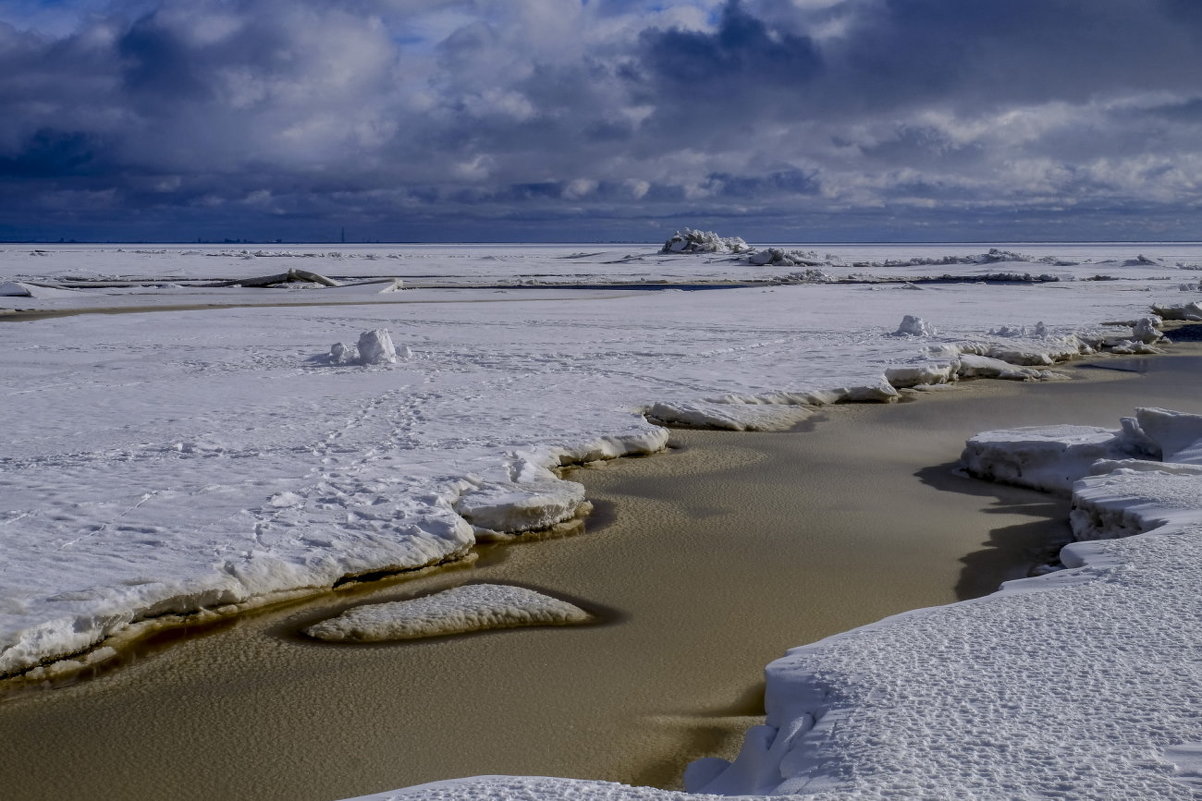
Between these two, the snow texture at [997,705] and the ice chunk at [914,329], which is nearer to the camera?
the snow texture at [997,705]

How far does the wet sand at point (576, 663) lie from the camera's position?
3514 millimetres

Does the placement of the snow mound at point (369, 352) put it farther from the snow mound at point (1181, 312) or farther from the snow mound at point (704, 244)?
the snow mound at point (704, 244)

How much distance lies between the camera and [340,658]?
4.39m

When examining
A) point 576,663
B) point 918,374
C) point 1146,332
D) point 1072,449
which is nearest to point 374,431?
point 576,663

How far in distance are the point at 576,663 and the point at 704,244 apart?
5872 centimetres

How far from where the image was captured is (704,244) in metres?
61.7

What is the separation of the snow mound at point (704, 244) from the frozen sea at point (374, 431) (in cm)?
3917

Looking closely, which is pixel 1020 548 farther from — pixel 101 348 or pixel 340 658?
pixel 101 348

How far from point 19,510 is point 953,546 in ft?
18.4

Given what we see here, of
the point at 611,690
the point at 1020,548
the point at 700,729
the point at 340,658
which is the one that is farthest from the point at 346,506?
the point at 1020,548

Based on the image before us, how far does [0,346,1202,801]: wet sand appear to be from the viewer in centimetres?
351

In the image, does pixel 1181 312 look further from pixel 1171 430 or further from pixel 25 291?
pixel 25 291

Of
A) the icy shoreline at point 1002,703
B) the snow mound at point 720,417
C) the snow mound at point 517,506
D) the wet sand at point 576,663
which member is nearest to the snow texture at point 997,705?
the icy shoreline at point 1002,703

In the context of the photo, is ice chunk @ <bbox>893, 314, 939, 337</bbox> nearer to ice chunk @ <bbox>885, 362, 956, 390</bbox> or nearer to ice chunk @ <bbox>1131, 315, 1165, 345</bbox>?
ice chunk @ <bbox>885, 362, 956, 390</bbox>
